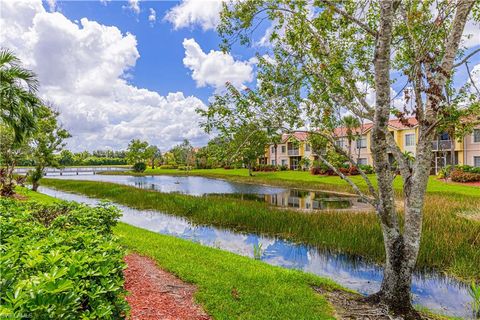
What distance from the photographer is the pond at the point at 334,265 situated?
27.8 feet

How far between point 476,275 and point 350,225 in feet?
16.3

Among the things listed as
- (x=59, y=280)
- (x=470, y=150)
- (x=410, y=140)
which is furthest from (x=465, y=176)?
(x=59, y=280)

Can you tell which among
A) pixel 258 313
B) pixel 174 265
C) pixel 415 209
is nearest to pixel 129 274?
pixel 174 265

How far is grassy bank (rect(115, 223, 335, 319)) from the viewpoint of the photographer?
619 centimetres

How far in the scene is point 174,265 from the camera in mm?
8328

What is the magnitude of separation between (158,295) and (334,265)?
6.63 metres

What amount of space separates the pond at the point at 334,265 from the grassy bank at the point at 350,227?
65cm

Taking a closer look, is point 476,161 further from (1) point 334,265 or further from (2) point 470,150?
(1) point 334,265

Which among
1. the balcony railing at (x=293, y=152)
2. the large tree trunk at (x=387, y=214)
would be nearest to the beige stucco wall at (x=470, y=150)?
the balcony railing at (x=293, y=152)

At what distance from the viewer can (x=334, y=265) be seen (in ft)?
35.3

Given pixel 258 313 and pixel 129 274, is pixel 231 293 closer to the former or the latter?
pixel 258 313

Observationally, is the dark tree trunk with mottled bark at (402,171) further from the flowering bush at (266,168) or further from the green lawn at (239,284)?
the flowering bush at (266,168)

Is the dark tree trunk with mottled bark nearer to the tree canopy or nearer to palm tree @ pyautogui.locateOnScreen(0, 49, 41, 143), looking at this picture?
the tree canopy

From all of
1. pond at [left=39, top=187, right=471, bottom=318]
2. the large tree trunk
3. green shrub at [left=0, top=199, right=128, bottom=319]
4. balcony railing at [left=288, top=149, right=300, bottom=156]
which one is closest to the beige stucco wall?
balcony railing at [left=288, top=149, right=300, bottom=156]
